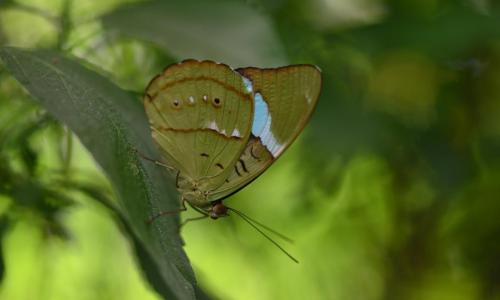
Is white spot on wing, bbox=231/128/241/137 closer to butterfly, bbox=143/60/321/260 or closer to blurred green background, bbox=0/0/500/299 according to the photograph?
butterfly, bbox=143/60/321/260

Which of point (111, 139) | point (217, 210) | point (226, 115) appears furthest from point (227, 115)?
point (111, 139)

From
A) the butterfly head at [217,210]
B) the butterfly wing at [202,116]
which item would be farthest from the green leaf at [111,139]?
the butterfly head at [217,210]

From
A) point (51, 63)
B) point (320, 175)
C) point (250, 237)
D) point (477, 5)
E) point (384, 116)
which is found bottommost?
point (250, 237)

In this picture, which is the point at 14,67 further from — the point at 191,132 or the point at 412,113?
the point at 412,113

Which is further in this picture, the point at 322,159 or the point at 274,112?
the point at 322,159

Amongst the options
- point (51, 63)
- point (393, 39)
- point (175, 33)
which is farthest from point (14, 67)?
point (393, 39)

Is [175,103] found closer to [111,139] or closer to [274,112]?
[274,112]

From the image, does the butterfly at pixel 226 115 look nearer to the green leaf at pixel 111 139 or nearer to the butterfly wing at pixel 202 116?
Answer: the butterfly wing at pixel 202 116
